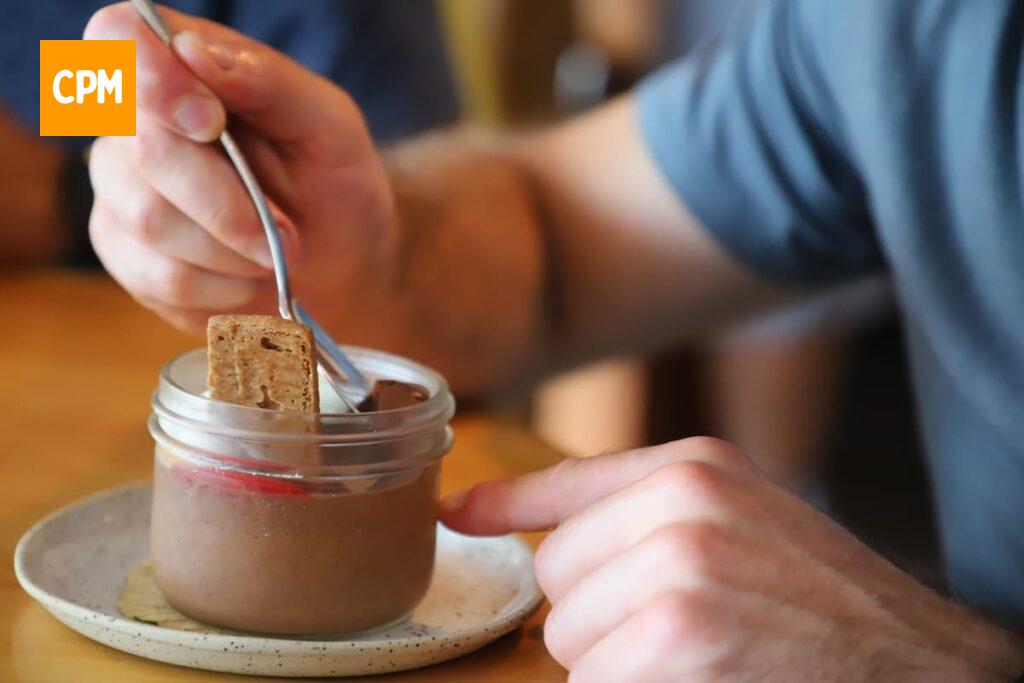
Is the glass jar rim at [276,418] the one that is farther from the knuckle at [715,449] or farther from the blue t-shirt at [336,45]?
the blue t-shirt at [336,45]

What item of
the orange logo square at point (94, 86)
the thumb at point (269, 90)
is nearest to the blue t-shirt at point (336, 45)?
the orange logo square at point (94, 86)

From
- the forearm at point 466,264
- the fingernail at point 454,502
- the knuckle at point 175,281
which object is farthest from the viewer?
the forearm at point 466,264

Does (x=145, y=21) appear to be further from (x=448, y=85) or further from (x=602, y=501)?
(x=448, y=85)

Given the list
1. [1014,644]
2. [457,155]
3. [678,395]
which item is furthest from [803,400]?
[1014,644]

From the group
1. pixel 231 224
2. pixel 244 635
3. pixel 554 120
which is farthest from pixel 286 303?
pixel 554 120

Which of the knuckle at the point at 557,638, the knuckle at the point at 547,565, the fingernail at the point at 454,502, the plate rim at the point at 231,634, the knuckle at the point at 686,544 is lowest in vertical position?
the plate rim at the point at 231,634

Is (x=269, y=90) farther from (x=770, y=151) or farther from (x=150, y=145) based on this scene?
(x=770, y=151)
